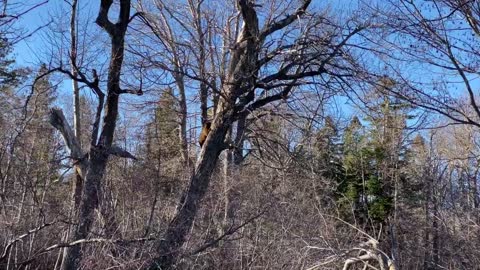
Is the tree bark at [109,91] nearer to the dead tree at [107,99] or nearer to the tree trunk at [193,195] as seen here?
the dead tree at [107,99]

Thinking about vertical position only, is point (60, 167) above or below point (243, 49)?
below

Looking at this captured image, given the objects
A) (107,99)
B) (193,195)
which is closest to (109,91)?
(107,99)

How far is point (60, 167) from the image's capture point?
1027 cm

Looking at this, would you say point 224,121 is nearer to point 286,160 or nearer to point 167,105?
point 286,160

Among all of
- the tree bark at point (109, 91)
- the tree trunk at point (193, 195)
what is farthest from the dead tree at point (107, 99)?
the tree trunk at point (193, 195)

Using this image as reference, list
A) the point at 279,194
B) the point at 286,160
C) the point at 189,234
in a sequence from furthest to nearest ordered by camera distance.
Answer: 1. the point at 279,194
2. the point at 286,160
3. the point at 189,234

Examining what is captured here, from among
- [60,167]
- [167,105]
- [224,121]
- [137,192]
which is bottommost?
[137,192]

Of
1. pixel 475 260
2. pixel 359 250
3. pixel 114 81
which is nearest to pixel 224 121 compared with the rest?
pixel 114 81

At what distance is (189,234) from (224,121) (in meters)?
2.40

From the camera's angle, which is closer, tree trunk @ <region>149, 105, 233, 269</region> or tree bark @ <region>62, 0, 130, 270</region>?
tree trunk @ <region>149, 105, 233, 269</region>

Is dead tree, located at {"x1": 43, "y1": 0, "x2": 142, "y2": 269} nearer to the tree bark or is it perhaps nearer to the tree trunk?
the tree bark

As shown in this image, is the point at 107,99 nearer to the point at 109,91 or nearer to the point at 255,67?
the point at 109,91

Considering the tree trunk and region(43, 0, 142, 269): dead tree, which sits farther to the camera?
region(43, 0, 142, 269): dead tree

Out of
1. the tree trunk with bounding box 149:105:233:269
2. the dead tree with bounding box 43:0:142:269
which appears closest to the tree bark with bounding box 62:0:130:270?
the dead tree with bounding box 43:0:142:269
